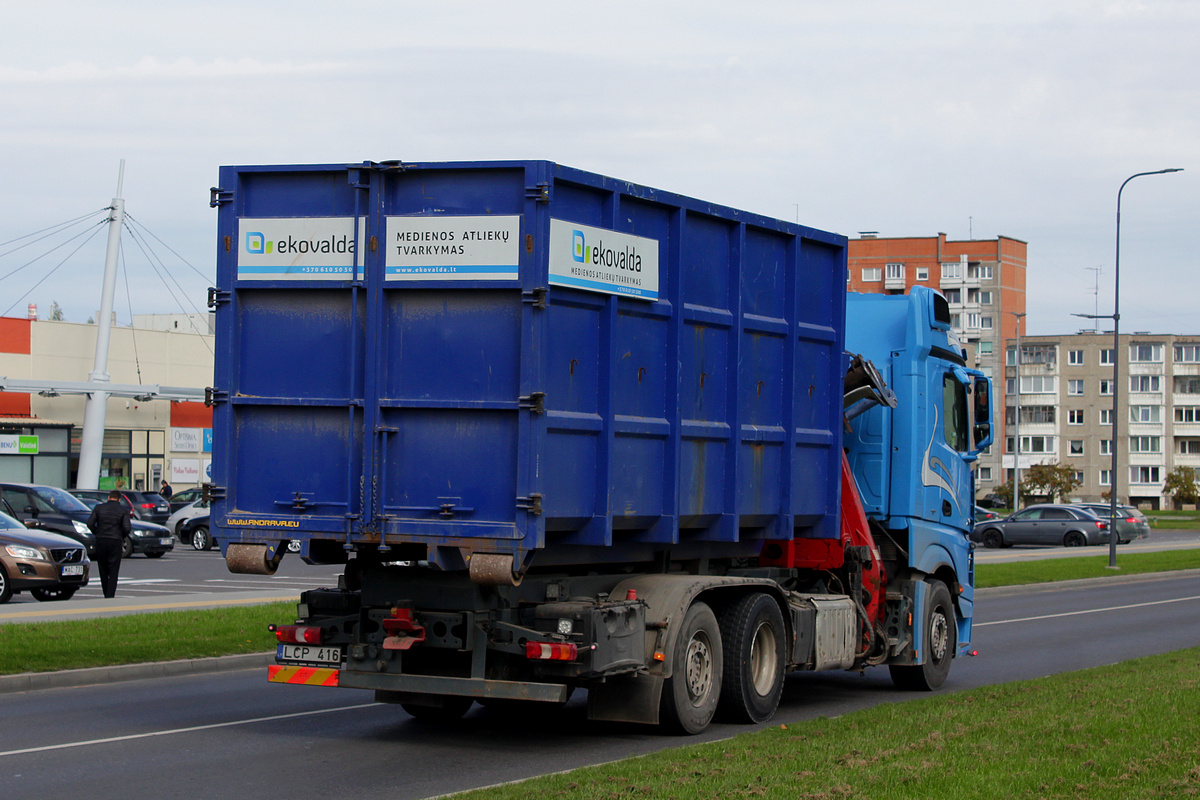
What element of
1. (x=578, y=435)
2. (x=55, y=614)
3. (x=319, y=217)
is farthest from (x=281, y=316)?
(x=55, y=614)

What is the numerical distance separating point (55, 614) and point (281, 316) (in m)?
10.5

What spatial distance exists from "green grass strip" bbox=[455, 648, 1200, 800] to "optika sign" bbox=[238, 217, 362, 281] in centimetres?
351

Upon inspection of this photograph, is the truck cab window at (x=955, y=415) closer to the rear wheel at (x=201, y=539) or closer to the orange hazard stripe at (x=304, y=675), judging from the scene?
the orange hazard stripe at (x=304, y=675)

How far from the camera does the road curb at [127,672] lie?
13.0 m

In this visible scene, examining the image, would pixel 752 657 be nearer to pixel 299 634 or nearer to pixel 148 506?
pixel 299 634

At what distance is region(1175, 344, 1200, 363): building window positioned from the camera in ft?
398

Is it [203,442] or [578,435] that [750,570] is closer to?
[578,435]

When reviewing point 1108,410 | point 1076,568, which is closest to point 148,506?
point 1076,568

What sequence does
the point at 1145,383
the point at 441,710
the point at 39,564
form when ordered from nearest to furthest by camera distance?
the point at 441,710 < the point at 39,564 < the point at 1145,383

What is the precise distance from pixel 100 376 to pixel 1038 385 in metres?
89.3

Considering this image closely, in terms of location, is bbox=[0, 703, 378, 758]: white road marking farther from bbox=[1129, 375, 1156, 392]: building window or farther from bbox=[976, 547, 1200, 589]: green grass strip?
bbox=[1129, 375, 1156, 392]: building window

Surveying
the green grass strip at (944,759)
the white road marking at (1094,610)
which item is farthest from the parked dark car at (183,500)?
the green grass strip at (944,759)

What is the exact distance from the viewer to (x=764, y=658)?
36.9 feet

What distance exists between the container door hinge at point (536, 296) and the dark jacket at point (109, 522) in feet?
47.7
